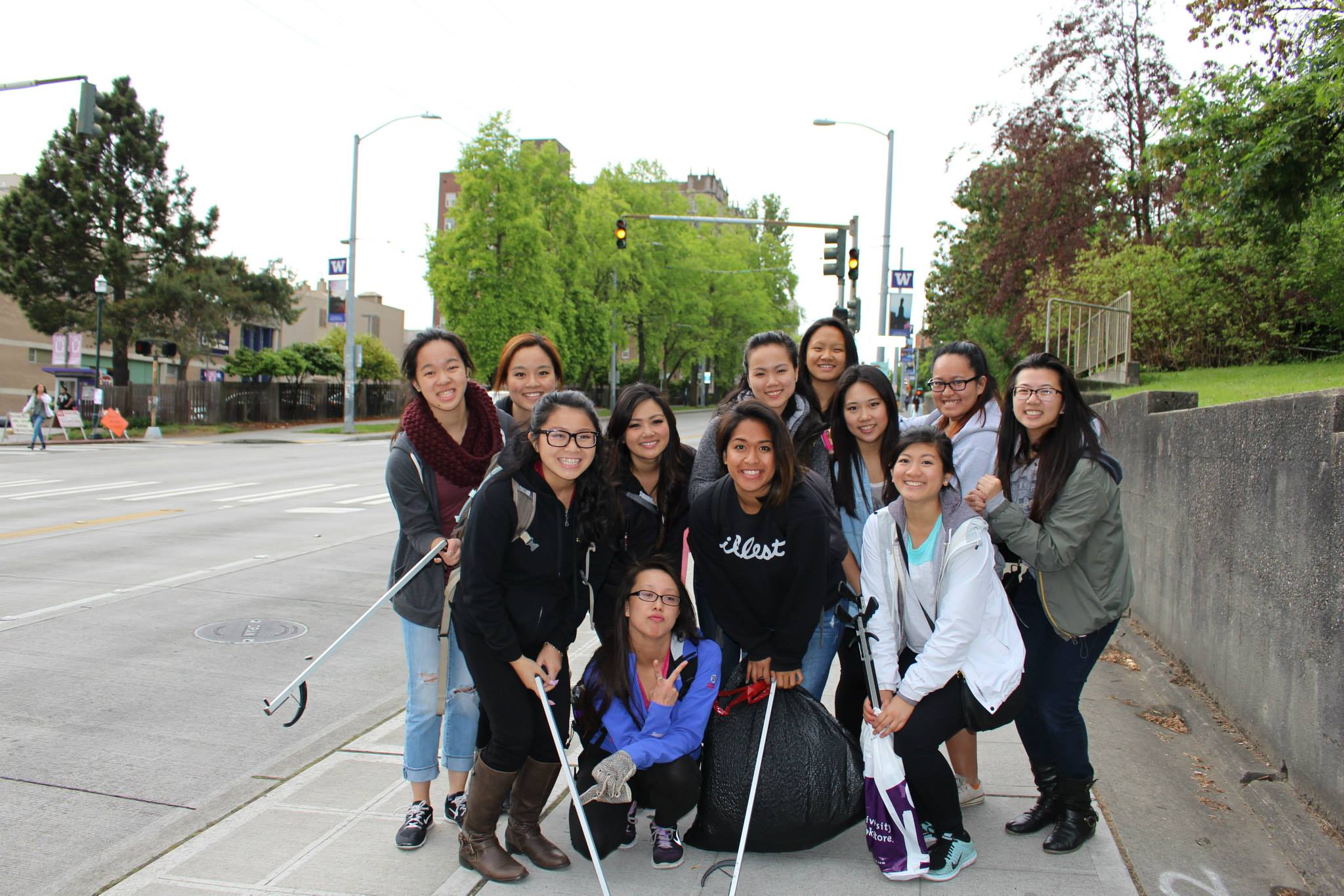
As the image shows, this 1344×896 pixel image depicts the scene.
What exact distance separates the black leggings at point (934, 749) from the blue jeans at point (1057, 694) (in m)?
0.37

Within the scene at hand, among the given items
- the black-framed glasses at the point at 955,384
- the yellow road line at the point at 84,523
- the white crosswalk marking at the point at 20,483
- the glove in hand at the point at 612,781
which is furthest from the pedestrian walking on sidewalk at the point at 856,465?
the white crosswalk marking at the point at 20,483

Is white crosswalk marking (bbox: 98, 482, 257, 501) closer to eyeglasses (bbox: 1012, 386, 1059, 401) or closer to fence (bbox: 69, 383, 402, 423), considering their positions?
eyeglasses (bbox: 1012, 386, 1059, 401)

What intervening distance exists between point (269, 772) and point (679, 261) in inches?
2048

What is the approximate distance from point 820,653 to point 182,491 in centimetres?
1427

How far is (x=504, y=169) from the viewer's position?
124ft

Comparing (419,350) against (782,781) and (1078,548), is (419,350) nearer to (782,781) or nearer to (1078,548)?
(782,781)

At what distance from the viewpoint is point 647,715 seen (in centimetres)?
354

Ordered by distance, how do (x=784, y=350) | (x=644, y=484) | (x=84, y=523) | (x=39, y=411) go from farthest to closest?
(x=39, y=411), (x=84, y=523), (x=784, y=350), (x=644, y=484)

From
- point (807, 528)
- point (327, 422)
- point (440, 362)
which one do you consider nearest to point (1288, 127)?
point (807, 528)

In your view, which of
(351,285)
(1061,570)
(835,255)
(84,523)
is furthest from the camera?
(351,285)

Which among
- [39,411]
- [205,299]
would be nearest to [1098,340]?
[39,411]

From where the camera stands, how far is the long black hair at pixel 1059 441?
11.8 ft

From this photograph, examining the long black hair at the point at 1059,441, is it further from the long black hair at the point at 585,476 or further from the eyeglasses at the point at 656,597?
the long black hair at the point at 585,476

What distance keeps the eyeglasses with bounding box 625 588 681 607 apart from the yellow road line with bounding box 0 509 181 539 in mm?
9840
